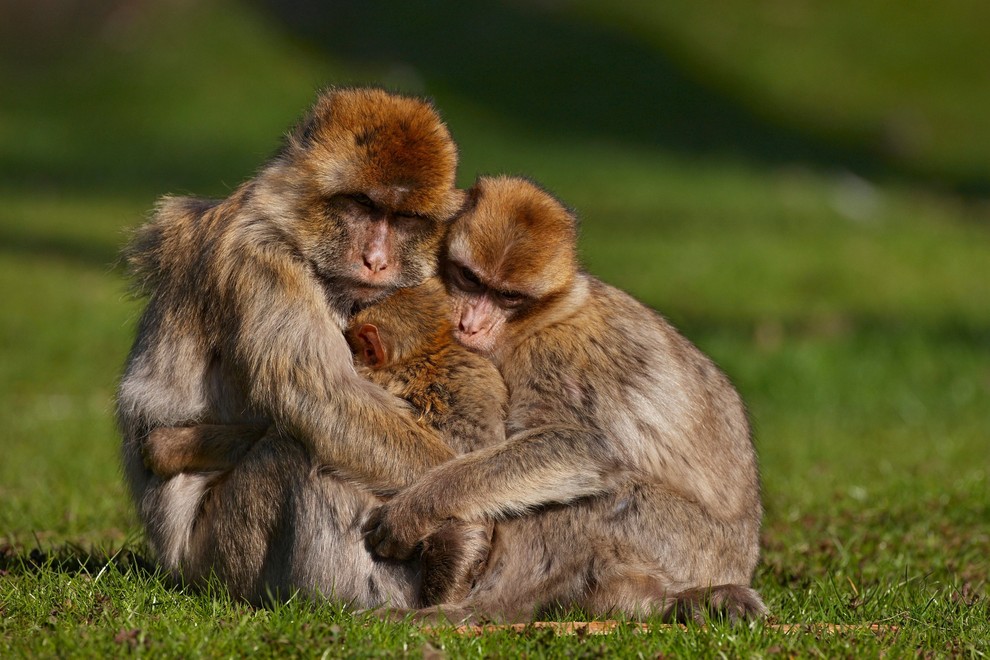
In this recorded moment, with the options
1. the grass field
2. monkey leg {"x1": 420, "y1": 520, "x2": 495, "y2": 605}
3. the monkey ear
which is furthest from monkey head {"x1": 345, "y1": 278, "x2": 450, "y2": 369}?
the grass field

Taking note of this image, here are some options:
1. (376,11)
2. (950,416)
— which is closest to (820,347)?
(950,416)

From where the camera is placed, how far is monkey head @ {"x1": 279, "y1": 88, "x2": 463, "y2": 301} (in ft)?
16.6

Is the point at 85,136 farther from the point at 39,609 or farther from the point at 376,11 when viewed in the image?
the point at 39,609

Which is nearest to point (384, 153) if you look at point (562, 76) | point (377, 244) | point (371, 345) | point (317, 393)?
point (377, 244)

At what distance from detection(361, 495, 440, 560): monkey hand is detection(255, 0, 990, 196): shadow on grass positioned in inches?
719

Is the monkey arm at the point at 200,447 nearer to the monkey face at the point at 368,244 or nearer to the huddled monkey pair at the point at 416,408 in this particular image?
the huddled monkey pair at the point at 416,408

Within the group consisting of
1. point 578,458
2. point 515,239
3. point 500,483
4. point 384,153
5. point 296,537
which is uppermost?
point 384,153

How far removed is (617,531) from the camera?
4852mm

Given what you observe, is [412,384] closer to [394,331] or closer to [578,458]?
[394,331]

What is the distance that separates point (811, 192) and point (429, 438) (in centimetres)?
1552

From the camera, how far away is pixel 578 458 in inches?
191

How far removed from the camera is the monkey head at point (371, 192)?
5062mm

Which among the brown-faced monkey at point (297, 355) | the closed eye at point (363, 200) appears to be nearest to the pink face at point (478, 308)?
the brown-faced monkey at point (297, 355)

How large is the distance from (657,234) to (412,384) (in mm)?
11964
